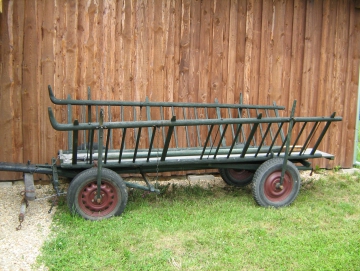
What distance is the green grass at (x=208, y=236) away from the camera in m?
4.11

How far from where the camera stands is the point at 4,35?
20.2 ft

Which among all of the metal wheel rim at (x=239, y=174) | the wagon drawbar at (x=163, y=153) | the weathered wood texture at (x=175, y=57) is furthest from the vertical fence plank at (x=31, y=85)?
the metal wheel rim at (x=239, y=174)

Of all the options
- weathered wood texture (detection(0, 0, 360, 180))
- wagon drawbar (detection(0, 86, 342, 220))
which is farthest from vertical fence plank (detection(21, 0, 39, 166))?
wagon drawbar (detection(0, 86, 342, 220))

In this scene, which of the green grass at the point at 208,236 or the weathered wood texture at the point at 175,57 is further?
the weathered wood texture at the point at 175,57

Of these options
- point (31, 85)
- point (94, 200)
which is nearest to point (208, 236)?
point (94, 200)

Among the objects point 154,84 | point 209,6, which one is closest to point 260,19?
point 209,6

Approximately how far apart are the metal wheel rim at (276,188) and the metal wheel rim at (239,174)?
958mm

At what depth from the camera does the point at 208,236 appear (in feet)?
15.3

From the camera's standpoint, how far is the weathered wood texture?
6.32m

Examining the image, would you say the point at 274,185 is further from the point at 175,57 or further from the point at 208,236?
the point at 175,57

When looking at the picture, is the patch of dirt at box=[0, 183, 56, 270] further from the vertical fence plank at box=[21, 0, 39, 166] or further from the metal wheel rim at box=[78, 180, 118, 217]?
the vertical fence plank at box=[21, 0, 39, 166]

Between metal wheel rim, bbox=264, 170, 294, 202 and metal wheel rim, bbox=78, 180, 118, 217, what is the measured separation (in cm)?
196

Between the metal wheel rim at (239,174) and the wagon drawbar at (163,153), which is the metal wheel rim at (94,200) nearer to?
the wagon drawbar at (163,153)

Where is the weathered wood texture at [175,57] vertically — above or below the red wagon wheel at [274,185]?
above
